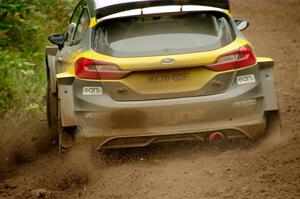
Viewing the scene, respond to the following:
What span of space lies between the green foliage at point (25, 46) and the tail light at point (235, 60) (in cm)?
403

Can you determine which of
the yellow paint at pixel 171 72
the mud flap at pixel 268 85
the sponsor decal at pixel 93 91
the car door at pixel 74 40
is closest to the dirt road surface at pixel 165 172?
the mud flap at pixel 268 85

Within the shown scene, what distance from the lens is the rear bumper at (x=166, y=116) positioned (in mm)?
6734

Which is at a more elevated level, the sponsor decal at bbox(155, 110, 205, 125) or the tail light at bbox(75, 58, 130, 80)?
the tail light at bbox(75, 58, 130, 80)

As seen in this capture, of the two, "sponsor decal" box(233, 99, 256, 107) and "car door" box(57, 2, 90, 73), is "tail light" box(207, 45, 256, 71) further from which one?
"car door" box(57, 2, 90, 73)

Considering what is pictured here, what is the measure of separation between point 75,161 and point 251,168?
172 cm

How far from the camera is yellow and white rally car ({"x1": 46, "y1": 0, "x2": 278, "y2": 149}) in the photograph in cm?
675

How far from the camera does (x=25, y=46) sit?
1350 cm

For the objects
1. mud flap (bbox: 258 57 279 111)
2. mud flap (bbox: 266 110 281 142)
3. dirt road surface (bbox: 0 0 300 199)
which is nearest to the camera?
dirt road surface (bbox: 0 0 300 199)

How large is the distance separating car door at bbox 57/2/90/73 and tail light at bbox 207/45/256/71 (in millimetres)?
1393

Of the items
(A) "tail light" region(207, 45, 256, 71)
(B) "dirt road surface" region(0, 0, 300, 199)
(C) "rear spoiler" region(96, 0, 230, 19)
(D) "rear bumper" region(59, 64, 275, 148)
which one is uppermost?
(C) "rear spoiler" region(96, 0, 230, 19)

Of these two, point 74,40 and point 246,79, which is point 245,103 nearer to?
point 246,79

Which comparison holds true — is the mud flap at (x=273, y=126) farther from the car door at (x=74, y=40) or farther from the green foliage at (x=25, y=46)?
the green foliage at (x=25, y=46)

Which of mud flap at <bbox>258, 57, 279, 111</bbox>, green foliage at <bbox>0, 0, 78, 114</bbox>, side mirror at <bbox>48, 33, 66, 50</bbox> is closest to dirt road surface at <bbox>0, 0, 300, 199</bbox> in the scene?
mud flap at <bbox>258, 57, 279, 111</bbox>

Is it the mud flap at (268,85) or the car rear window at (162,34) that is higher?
the car rear window at (162,34)
